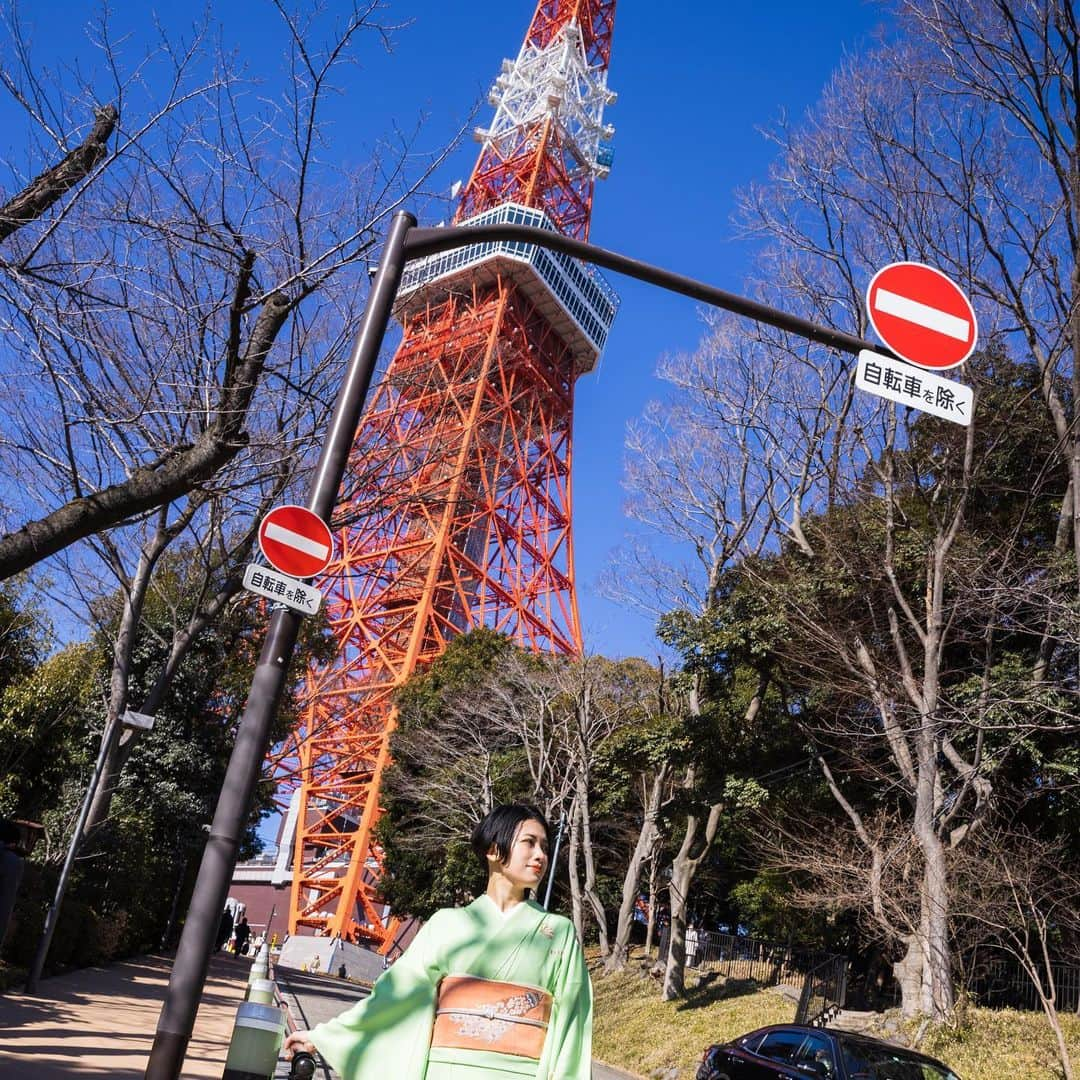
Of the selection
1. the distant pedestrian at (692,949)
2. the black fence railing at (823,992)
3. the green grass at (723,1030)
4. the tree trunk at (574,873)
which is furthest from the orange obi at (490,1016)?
the distant pedestrian at (692,949)

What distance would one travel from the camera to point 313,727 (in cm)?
3669

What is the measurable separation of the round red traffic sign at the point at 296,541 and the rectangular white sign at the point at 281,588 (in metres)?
0.06

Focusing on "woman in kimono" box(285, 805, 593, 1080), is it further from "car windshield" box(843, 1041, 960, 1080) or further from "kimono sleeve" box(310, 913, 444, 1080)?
"car windshield" box(843, 1041, 960, 1080)

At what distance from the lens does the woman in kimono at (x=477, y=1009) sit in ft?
8.38

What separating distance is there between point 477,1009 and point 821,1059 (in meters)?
5.94

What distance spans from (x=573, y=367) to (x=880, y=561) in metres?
31.9

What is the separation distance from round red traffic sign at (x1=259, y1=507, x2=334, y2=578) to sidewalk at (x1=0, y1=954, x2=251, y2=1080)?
3.71 metres

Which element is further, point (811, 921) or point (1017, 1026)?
point (811, 921)

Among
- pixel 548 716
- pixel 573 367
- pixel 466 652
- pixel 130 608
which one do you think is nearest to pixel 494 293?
pixel 573 367

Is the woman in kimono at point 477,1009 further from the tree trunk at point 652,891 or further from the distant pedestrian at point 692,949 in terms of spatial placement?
the distant pedestrian at point 692,949

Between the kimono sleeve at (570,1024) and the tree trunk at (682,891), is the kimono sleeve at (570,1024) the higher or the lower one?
the lower one

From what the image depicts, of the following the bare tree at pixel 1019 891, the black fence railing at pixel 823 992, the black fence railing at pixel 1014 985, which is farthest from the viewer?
the black fence railing at pixel 823 992

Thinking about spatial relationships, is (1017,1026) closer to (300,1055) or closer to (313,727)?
(300,1055)

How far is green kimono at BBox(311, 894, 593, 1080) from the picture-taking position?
2.55m
